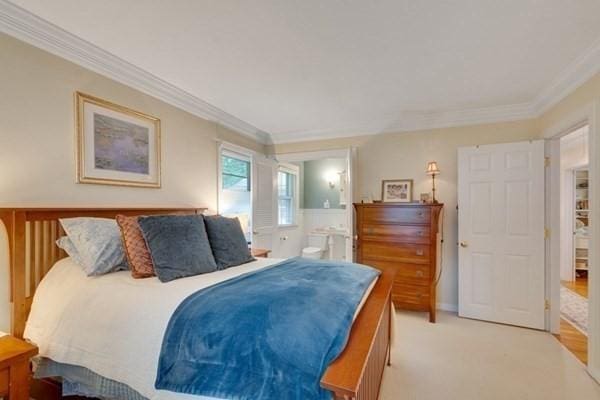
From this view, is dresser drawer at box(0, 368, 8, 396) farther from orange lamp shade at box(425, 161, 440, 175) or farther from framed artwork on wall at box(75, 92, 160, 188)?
orange lamp shade at box(425, 161, 440, 175)

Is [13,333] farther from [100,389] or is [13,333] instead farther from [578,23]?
[578,23]

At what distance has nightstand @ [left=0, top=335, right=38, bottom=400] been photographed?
1.35 m

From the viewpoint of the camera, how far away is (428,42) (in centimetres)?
207

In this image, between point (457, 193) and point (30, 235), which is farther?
point (457, 193)

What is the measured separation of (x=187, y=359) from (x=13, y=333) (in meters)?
1.39

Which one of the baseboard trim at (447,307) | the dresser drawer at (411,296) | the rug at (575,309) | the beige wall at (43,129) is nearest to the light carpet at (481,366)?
the dresser drawer at (411,296)

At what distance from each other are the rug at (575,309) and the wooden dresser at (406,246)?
159 centimetres

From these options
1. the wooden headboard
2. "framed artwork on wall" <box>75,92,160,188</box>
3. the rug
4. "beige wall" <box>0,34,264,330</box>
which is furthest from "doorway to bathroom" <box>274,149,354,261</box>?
the wooden headboard

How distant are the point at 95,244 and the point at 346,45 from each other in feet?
7.22

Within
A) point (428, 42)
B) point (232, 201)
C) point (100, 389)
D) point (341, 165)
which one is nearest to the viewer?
point (100, 389)

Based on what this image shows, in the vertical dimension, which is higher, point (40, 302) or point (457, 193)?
point (457, 193)

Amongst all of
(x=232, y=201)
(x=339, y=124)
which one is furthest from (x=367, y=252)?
(x=232, y=201)

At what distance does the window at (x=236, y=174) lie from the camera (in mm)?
4281

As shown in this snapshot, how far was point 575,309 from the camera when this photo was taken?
370 centimetres
